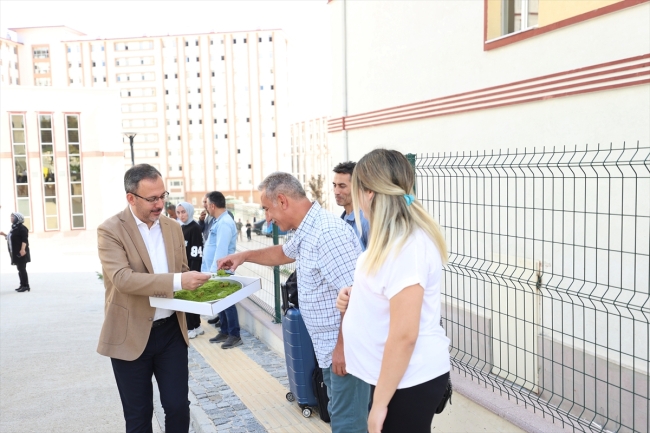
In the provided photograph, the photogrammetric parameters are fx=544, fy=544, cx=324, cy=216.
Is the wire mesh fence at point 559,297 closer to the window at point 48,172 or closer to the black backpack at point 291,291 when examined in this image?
the black backpack at point 291,291

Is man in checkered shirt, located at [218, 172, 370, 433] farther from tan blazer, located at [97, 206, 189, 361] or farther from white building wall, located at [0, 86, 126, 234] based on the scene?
white building wall, located at [0, 86, 126, 234]

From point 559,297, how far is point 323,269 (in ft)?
12.8

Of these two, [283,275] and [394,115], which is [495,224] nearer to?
[283,275]

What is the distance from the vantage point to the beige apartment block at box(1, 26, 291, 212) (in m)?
95.6

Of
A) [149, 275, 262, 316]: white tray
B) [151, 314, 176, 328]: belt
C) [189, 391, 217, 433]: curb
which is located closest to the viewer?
[149, 275, 262, 316]: white tray

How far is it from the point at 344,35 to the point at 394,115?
3.24m

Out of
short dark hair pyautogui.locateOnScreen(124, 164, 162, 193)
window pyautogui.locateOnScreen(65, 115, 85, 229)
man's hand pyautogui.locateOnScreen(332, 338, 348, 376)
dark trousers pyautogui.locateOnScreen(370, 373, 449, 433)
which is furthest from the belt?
window pyautogui.locateOnScreen(65, 115, 85, 229)

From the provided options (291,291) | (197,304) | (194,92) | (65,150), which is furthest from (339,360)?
(194,92)

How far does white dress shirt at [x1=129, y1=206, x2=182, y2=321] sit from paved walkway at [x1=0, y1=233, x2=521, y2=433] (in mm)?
1680

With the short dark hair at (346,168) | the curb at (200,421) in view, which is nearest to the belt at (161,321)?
the curb at (200,421)

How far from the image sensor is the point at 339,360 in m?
2.96

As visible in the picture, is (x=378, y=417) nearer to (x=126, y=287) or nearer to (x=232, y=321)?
(x=126, y=287)

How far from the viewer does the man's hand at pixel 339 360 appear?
296 centimetres

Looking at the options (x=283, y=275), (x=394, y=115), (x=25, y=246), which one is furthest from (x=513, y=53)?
(x=25, y=246)
